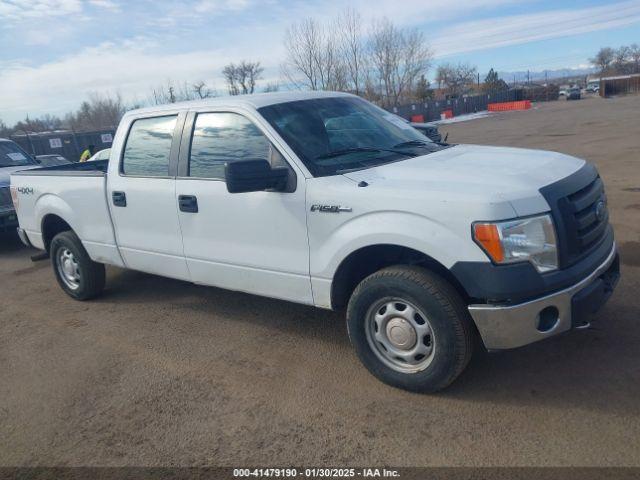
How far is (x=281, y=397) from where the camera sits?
12.4ft

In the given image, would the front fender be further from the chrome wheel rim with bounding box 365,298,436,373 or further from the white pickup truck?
the chrome wheel rim with bounding box 365,298,436,373

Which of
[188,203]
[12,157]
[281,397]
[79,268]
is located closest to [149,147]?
[188,203]

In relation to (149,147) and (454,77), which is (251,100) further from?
(454,77)

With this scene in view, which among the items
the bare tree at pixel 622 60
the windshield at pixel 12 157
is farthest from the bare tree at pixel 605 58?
the windshield at pixel 12 157

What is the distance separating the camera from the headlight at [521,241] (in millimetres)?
3094

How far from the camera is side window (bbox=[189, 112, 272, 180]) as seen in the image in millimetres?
4180

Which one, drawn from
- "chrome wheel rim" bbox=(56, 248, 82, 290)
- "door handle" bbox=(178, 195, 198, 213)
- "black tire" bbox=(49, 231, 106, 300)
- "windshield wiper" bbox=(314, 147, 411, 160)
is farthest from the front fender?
"chrome wheel rim" bbox=(56, 248, 82, 290)

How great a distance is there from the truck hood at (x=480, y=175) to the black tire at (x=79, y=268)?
347 cm

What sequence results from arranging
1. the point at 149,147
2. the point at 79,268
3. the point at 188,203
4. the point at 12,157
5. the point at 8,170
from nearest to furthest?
the point at 188,203
the point at 149,147
the point at 79,268
the point at 8,170
the point at 12,157

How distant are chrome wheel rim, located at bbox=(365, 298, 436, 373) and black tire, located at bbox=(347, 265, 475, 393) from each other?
25 mm

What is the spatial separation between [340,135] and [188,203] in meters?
1.36

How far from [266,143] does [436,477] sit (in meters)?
2.52

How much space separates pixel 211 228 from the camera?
447cm

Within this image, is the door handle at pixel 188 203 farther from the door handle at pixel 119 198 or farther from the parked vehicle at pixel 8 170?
the parked vehicle at pixel 8 170
